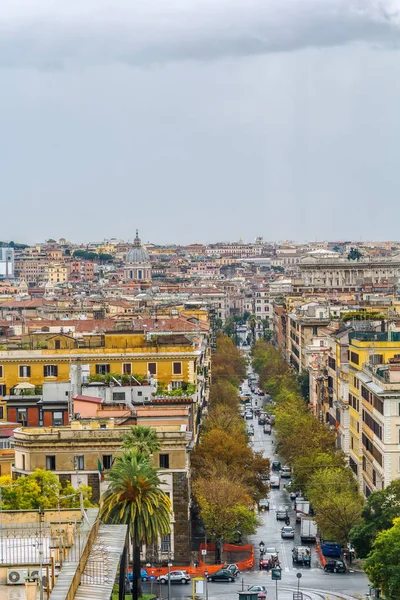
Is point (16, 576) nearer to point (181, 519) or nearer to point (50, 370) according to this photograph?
point (181, 519)

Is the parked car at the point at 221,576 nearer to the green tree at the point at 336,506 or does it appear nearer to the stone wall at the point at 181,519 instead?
the stone wall at the point at 181,519

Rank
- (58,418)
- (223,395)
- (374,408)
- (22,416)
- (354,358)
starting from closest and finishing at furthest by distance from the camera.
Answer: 1. (58,418)
2. (374,408)
3. (22,416)
4. (354,358)
5. (223,395)

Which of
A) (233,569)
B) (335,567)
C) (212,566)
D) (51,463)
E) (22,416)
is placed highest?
(22,416)

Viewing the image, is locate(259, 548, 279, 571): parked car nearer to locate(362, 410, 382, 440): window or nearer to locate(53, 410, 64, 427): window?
locate(362, 410, 382, 440): window

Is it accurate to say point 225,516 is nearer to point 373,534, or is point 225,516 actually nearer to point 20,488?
point 373,534

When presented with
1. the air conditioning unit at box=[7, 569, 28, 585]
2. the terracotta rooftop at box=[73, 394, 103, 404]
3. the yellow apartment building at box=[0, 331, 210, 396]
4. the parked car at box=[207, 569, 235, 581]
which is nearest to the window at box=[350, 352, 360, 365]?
the yellow apartment building at box=[0, 331, 210, 396]

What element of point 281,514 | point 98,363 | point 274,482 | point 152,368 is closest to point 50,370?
point 98,363

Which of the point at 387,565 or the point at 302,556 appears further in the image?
the point at 302,556
